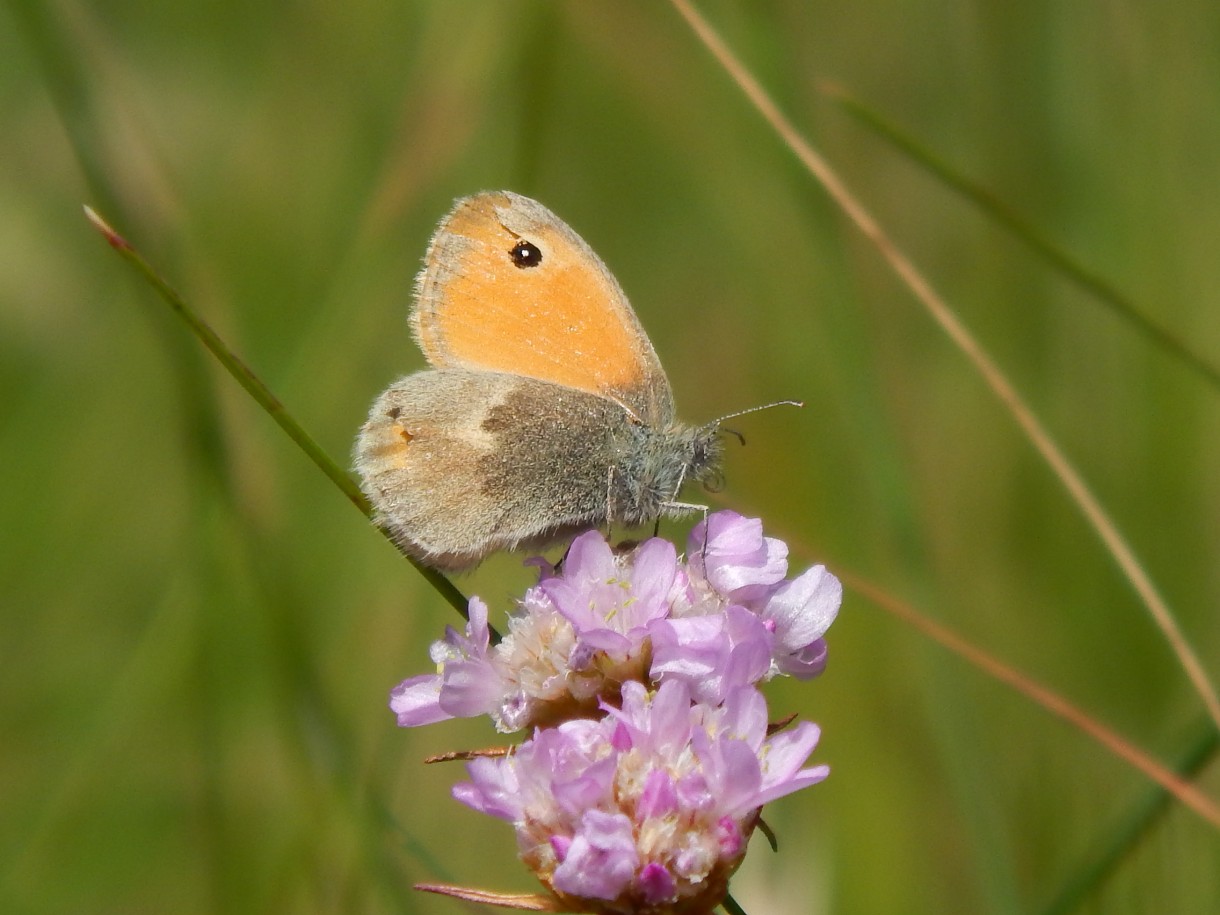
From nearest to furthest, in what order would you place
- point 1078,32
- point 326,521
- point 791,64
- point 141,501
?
point 791,64, point 1078,32, point 326,521, point 141,501

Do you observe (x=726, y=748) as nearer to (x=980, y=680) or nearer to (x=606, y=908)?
(x=606, y=908)

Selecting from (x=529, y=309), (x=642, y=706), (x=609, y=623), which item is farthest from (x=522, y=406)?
(x=642, y=706)

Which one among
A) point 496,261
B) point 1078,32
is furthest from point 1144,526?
point 496,261

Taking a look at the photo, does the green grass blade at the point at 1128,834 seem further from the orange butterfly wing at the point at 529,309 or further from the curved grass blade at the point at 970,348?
the orange butterfly wing at the point at 529,309

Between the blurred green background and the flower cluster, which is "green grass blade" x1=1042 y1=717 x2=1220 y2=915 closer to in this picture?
the blurred green background

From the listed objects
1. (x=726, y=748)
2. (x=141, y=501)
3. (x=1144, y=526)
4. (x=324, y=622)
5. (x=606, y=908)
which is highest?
(x=726, y=748)

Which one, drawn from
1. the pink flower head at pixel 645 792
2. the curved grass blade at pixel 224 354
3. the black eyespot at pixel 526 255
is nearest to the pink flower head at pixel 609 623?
the pink flower head at pixel 645 792

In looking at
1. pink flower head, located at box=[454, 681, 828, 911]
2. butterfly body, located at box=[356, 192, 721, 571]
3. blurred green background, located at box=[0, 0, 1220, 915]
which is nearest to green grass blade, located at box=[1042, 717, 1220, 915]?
blurred green background, located at box=[0, 0, 1220, 915]
